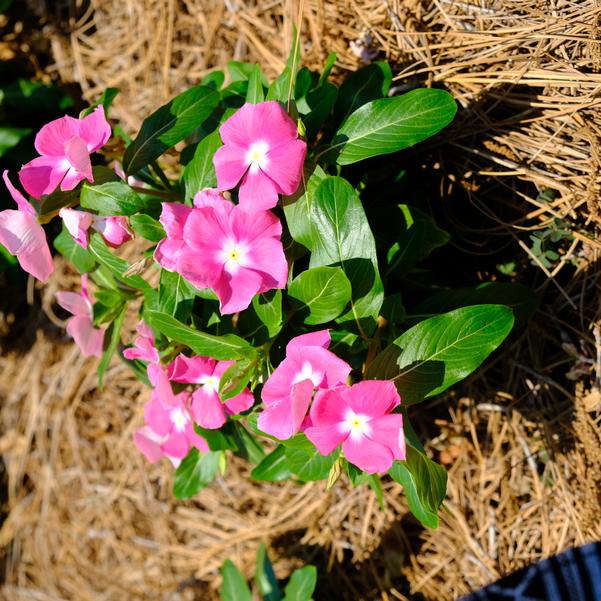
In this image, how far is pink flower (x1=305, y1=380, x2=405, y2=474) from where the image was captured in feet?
2.78

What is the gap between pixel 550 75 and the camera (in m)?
1.12

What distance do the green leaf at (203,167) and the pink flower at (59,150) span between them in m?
0.15

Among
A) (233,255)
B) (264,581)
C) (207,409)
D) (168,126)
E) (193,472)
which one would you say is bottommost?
(264,581)

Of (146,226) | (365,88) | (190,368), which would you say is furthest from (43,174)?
(365,88)

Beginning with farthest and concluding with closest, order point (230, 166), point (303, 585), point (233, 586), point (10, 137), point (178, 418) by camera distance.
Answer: point (10, 137) < point (233, 586) < point (303, 585) < point (178, 418) < point (230, 166)

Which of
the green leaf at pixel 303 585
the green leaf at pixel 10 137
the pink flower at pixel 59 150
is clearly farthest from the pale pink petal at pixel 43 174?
the green leaf at pixel 303 585

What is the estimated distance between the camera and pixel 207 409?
1.05 meters

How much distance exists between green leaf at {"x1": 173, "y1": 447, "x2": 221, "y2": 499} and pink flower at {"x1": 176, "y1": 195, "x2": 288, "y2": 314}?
49cm

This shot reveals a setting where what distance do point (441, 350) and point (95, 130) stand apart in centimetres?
64

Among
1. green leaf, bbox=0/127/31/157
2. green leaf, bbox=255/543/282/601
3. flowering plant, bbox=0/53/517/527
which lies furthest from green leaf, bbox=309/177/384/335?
green leaf, bbox=0/127/31/157

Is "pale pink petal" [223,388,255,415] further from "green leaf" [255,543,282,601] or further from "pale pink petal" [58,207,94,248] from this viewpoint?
"green leaf" [255,543,282,601]

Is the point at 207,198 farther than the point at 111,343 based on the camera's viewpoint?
No

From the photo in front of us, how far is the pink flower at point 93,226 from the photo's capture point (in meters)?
1.01

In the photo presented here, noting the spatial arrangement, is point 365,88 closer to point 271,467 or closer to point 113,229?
point 113,229
